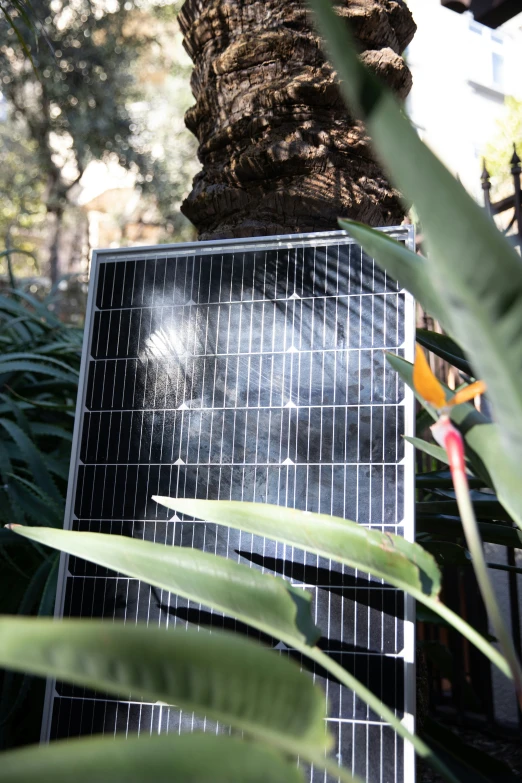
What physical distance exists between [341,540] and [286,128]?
197cm

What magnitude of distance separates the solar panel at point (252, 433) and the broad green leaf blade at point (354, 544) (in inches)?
23.2

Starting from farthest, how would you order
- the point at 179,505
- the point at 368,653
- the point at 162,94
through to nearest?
the point at 162,94 < the point at 368,653 < the point at 179,505

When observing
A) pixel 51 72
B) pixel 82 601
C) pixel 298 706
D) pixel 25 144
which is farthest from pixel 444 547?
pixel 25 144

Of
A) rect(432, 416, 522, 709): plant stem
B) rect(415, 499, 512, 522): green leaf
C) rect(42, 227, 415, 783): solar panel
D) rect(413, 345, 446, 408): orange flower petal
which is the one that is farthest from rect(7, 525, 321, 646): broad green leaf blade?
rect(415, 499, 512, 522): green leaf

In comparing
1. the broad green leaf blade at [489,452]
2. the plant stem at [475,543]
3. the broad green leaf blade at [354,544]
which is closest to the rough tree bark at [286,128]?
the broad green leaf blade at [354,544]

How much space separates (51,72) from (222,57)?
384 inches

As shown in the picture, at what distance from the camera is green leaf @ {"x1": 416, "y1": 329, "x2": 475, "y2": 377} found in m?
2.49

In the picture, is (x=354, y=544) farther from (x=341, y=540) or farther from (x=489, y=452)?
(x=489, y=452)

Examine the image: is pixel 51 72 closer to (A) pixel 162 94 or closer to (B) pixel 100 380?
(A) pixel 162 94

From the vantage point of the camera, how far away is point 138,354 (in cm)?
281

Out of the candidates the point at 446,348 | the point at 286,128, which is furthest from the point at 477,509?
the point at 286,128

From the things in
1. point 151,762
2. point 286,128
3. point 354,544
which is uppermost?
point 286,128

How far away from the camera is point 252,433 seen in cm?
257

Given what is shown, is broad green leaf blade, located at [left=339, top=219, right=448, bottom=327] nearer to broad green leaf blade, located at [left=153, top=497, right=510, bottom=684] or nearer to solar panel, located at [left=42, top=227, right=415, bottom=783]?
broad green leaf blade, located at [left=153, top=497, right=510, bottom=684]
